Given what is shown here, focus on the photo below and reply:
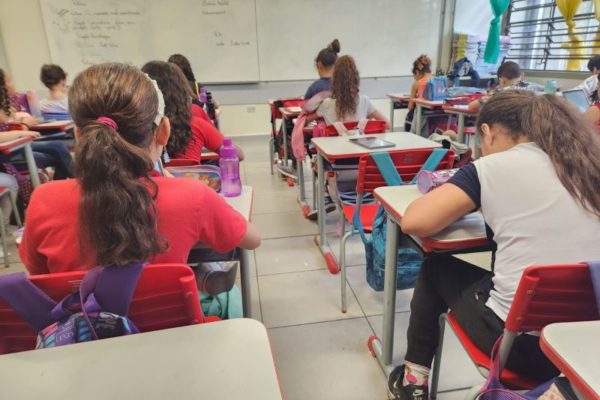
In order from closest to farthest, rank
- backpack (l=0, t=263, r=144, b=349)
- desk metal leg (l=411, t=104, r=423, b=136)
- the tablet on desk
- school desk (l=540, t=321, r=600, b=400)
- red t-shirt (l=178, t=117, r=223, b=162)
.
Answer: school desk (l=540, t=321, r=600, b=400), backpack (l=0, t=263, r=144, b=349), red t-shirt (l=178, t=117, r=223, b=162), the tablet on desk, desk metal leg (l=411, t=104, r=423, b=136)

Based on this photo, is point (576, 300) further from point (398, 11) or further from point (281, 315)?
point (398, 11)

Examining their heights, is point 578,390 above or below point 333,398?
above

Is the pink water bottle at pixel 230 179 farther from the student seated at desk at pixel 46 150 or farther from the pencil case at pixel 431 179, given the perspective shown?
the student seated at desk at pixel 46 150

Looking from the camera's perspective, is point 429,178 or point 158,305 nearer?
point 158,305

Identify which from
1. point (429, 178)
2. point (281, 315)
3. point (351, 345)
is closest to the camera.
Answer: point (429, 178)

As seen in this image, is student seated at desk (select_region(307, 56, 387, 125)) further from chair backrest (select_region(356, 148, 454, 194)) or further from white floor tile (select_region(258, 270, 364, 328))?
white floor tile (select_region(258, 270, 364, 328))

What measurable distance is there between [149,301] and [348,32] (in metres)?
5.85

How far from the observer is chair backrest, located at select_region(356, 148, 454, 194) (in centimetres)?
173

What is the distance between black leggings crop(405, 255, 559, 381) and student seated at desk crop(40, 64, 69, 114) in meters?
3.65

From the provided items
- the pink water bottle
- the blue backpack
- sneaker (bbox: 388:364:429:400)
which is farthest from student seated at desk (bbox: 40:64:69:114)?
sneaker (bbox: 388:364:429:400)

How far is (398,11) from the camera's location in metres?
5.86

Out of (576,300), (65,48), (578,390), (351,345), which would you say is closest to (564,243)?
(576,300)

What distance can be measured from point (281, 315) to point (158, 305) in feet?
3.91

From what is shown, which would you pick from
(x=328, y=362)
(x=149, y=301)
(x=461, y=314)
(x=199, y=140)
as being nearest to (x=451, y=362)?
(x=328, y=362)
